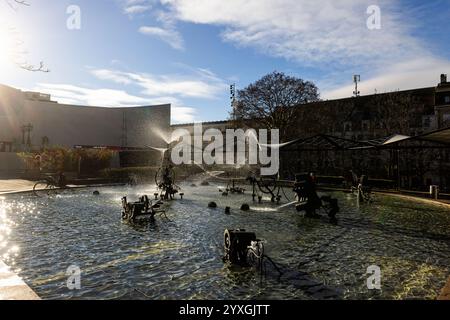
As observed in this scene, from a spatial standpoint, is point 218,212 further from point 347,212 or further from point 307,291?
point 307,291

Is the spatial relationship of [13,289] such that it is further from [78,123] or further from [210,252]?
[78,123]

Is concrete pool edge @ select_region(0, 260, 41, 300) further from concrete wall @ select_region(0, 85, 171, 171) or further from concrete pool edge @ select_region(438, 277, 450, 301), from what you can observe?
→ concrete wall @ select_region(0, 85, 171, 171)

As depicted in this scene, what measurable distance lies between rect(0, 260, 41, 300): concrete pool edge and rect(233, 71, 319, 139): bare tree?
32.9 m

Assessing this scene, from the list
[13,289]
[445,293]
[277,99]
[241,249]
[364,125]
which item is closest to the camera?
[13,289]

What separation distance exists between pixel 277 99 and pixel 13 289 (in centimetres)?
3427

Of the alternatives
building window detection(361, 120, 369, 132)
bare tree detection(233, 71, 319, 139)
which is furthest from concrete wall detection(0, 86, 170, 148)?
building window detection(361, 120, 369, 132)

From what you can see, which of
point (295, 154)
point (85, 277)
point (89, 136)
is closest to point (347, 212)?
point (85, 277)

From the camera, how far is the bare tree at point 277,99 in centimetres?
3675

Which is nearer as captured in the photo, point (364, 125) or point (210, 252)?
point (210, 252)

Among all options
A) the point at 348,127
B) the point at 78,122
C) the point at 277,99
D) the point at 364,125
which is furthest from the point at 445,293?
the point at 78,122

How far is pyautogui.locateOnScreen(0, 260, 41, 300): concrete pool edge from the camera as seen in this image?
501 centimetres

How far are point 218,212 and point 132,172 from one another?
2071 cm

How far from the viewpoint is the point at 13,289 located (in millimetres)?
5328

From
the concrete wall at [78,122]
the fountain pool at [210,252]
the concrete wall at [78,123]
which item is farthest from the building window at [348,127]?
the fountain pool at [210,252]
